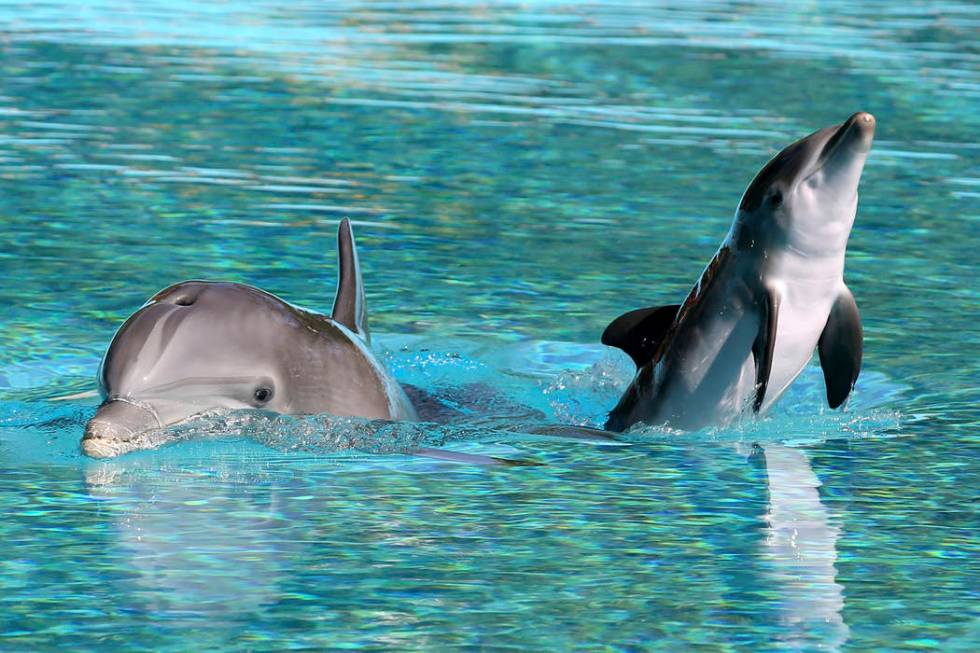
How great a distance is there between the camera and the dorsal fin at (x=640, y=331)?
21.1 ft

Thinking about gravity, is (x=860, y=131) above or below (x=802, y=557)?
above

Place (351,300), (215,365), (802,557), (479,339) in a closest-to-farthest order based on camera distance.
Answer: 1. (802,557)
2. (215,365)
3. (351,300)
4. (479,339)

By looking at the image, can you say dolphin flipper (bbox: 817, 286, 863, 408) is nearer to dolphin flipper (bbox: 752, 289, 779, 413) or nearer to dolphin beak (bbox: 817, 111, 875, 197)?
dolphin flipper (bbox: 752, 289, 779, 413)

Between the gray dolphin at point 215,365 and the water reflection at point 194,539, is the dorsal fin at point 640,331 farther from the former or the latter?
the water reflection at point 194,539

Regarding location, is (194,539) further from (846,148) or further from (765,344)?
(846,148)

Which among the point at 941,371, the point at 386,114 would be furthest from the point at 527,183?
the point at 941,371

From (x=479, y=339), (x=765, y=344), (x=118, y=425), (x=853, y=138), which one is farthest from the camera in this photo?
(x=479, y=339)

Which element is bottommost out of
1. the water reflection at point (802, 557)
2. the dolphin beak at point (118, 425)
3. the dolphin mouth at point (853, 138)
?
the water reflection at point (802, 557)

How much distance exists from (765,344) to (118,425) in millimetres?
A: 2253

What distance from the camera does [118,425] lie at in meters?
5.19

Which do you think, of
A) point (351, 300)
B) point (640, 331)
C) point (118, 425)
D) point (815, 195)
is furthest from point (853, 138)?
point (118, 425)

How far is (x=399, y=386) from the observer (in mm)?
6113

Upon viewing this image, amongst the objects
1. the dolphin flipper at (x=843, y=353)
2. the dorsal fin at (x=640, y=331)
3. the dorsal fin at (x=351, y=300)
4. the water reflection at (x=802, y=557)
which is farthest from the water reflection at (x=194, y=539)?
the dolphin flipper at (x=843, y=353)

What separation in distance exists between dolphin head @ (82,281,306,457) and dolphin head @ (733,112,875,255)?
1.88 meters
